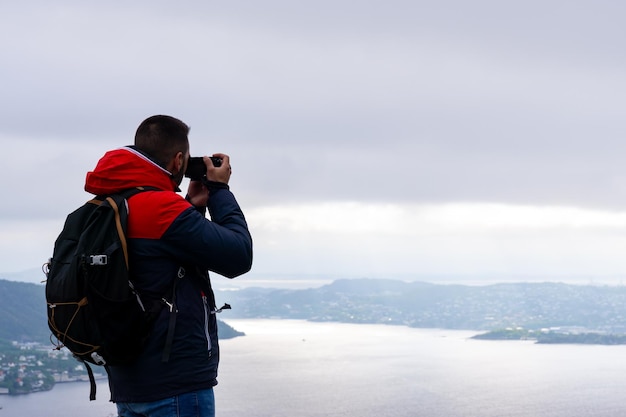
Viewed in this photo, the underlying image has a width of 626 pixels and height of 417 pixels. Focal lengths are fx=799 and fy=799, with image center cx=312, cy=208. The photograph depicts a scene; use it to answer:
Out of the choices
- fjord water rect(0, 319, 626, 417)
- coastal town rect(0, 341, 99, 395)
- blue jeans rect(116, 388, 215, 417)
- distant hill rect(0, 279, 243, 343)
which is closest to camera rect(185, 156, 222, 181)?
blue jeans rect(116, 388, 215, 417)

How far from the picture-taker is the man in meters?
2.45

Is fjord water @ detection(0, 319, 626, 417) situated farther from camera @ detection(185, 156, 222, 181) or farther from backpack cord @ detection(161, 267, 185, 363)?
backpack cord @ detection(161, 267, 185, 363)

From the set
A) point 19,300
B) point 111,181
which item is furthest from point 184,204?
point 19,300

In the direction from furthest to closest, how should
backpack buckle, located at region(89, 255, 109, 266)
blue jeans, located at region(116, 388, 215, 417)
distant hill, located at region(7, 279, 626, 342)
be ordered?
distant hill, located at region(7, 279, 626, 342), blue jeans, located at region(116, 388, 215, 417), backpack buckle, located at region(89, 255, 109, 266)

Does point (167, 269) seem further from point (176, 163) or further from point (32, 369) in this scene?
point (32, 369)

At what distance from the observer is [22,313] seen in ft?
160

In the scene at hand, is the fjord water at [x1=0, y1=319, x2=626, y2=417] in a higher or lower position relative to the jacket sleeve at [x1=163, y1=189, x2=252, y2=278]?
Result: lower

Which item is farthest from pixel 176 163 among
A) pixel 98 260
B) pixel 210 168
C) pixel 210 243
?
pixel 98 260

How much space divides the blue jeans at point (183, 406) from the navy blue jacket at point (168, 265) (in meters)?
0.02

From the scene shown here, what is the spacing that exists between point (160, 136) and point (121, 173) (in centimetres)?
18

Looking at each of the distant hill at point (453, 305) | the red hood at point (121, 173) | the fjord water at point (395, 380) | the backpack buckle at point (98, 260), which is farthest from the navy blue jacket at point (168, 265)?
the distant hill at point (453, 305)

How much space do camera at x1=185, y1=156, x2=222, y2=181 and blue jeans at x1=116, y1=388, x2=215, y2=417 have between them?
73cm

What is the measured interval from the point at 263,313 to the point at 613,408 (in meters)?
51.6

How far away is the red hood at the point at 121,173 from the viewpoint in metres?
2.52
